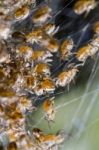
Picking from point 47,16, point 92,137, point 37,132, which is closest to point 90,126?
point 92,137

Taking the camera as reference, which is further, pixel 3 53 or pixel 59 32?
pixel 59 32

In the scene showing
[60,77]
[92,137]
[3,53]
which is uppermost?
[3,53]

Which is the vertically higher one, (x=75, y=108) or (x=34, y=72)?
(x=34, y=72)

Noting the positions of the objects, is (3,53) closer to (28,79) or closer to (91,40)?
(28,79)
